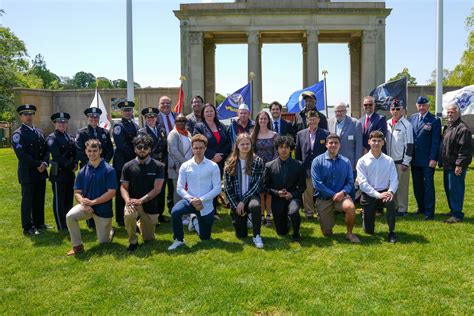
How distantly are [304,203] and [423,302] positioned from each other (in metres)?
4.21

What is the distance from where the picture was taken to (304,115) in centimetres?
905

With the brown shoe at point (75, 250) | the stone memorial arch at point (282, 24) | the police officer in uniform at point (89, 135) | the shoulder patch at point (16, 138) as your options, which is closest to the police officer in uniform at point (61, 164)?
the police officer in uniform at point (89, 135)

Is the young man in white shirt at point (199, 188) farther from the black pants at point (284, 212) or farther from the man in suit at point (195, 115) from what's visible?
the man in suit at point (195, 115)

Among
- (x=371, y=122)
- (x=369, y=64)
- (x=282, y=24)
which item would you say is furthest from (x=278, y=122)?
(x=369, y=64)

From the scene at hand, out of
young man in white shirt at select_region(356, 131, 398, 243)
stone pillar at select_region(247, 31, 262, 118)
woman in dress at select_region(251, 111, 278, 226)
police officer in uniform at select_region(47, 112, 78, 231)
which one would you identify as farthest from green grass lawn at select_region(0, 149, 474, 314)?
stone pillar at select_region(247, 31, 262, 118)

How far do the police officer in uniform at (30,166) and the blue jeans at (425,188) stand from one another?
7654mm

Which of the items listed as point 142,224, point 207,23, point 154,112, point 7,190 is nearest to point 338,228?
point 142,224

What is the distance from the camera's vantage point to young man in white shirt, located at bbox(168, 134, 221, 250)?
6.70 meters

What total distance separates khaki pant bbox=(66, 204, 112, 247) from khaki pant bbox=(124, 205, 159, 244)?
41 cm

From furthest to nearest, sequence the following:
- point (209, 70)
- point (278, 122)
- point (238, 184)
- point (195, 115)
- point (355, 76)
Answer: point (355, 76)
point (209, 70)
point (195, 115)
point (278, 122)
point (238, 184)

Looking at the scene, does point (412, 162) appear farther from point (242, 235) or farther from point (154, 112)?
point (154, 112)

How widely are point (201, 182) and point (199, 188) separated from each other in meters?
0.11

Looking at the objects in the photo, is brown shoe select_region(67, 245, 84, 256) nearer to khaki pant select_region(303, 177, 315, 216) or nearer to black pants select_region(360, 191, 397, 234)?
khaki pant select_region(303, 177, 315, 216)

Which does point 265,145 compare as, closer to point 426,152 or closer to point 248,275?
point 248,275
